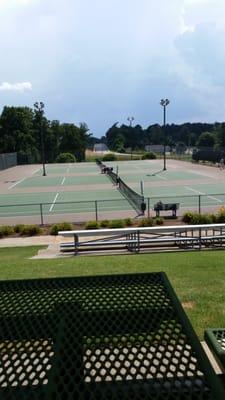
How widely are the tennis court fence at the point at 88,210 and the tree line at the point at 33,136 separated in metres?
72.5

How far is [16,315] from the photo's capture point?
2.84 m

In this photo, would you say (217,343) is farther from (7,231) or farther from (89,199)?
(89,199)

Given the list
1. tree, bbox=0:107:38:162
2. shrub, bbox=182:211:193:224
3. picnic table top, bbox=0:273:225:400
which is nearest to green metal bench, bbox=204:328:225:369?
picnic table top, bbox=0:273:225:400

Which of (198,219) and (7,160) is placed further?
(7,160)

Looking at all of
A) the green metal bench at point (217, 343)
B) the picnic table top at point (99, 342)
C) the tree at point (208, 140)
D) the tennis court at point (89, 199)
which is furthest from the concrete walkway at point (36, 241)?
the tree at point (208, 140)

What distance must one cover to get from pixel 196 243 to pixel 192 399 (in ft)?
47.5

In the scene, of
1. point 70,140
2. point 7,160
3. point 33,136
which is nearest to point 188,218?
point 7,160

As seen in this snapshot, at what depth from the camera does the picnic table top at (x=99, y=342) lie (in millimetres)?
2061

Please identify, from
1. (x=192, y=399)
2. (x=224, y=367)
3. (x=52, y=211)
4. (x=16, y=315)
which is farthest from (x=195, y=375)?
(x=52, y=211)

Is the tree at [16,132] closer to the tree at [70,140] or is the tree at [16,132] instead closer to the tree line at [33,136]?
the tree line at [33,136]

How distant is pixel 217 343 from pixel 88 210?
2620 cm

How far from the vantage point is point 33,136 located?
4855 inches

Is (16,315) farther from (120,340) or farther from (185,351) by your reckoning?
(185,351)

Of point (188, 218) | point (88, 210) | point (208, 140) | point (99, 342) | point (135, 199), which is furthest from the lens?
point (208, 140)
